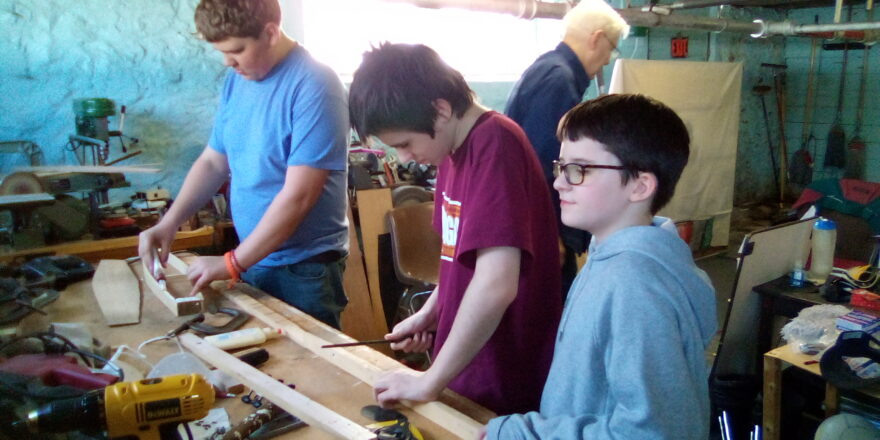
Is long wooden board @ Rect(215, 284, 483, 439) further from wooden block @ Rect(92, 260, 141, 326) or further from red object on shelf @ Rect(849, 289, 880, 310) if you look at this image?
red object on shelf @ Rect(849, 289, 880, 310)

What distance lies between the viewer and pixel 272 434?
98 centimetres

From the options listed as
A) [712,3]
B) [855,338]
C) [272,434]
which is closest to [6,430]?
[272,434]

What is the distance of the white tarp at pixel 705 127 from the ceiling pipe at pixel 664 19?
0.34 metres

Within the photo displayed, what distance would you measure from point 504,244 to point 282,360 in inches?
24.0

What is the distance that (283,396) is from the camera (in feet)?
3.44

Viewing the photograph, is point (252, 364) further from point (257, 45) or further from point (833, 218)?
point (833, 218)

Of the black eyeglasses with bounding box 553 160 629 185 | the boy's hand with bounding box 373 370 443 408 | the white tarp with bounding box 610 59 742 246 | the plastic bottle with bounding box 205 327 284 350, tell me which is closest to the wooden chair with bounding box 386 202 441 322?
the plastic bottle with bounding box 205 327 284 350

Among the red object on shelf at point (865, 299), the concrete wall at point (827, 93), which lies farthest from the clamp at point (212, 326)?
the concrete wall at point (827, 93)

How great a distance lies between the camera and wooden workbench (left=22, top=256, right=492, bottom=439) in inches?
41.1

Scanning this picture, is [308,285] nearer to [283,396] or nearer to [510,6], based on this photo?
[283,396]

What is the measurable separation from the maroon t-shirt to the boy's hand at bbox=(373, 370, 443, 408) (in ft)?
0.45

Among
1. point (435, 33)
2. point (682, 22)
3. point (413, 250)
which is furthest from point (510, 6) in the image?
point (682, 22)

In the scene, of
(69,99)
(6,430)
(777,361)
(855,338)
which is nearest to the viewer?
(6,430)

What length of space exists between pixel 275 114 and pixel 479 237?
2.77 ft
